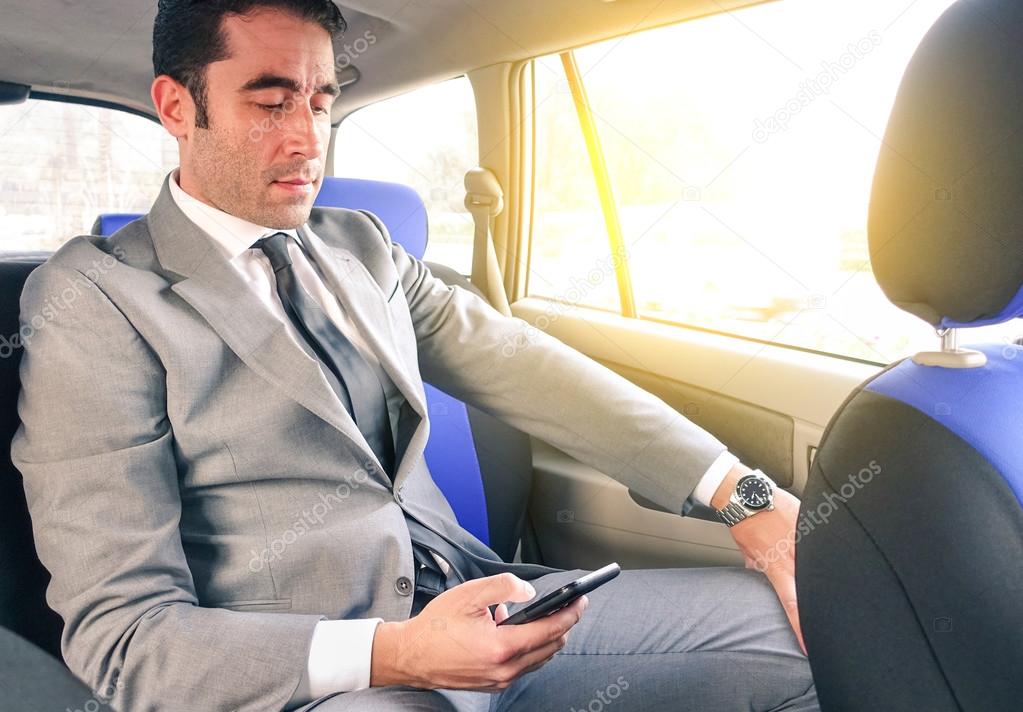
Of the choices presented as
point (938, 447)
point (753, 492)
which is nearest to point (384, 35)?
point (753, 492)

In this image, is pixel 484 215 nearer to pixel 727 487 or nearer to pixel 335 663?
pixel 727 487

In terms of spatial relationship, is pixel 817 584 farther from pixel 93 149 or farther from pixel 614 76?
pixel 93 149

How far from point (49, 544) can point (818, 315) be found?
127 cm

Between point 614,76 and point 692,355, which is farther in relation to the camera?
point 614,76

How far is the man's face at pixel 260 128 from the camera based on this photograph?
3.69 feet

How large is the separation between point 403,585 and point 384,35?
4.73 ft

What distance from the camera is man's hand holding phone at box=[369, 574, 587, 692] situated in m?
0.84

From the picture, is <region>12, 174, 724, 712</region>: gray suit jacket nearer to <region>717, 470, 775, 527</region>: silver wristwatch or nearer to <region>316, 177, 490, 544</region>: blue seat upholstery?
<region>717, 470, 775, 527</region>: silver wristwatch

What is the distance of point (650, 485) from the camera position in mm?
1168

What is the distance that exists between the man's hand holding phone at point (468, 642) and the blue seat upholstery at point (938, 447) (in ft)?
0.88

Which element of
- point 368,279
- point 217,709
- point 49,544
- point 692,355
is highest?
point 368,279

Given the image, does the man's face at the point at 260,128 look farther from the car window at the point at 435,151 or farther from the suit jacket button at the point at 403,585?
the car window at the point at 435,151

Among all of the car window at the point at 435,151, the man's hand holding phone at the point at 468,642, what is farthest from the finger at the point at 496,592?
the car window at the point at 435,151

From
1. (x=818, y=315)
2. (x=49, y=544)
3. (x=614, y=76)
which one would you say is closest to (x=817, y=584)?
(x=49, y=544)
